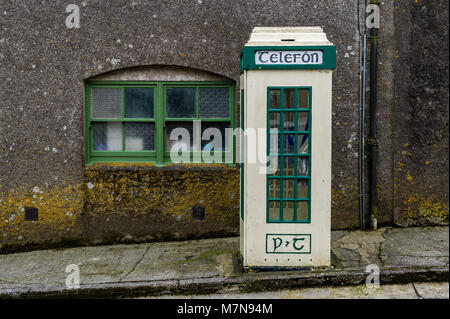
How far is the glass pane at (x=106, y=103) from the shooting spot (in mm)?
6543

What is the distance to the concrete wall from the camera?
6.29m

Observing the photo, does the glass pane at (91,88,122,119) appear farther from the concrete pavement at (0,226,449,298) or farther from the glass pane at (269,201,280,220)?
the glass pane at (269,201,280,220)

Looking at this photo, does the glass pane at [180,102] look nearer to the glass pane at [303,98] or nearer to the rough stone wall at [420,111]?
the glass pane at [303,98]

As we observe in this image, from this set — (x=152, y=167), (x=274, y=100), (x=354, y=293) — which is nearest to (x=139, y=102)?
(x=152, y=167)

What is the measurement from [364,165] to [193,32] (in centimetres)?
341

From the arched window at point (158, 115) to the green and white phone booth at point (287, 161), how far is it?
1.75 metres

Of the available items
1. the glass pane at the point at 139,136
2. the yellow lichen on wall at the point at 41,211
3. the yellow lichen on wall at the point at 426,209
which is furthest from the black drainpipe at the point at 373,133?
the yellow lichen on wall at the point at 41,211

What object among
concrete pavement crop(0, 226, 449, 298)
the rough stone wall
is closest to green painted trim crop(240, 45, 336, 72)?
concrete pavement crop(0, 226, 449, 298)

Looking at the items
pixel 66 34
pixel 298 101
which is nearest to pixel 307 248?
pixel 298 101

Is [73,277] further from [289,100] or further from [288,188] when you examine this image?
[289,100]

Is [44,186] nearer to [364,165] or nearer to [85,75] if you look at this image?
[85,75]

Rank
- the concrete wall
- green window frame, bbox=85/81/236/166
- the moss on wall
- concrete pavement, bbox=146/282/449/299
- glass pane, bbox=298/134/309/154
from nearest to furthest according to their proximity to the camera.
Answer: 1. concrete pavement, bbox=146/282/449/299
2. glass pane, bbox=298/134/309/154
3. the concrete wall
4. the moss on wall
5. green window frame, bbox=85/81/236/166

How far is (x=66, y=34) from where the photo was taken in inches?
248

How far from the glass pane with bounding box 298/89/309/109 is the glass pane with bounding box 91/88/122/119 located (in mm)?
3139
